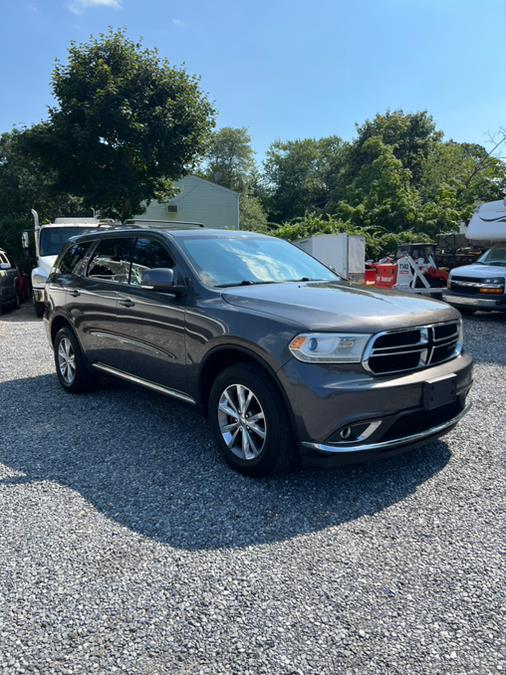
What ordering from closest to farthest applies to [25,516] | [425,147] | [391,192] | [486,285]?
[25,516] → [486,285] → [391,192] → [425,147]

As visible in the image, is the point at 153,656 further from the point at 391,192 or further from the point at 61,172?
the point at 391,192

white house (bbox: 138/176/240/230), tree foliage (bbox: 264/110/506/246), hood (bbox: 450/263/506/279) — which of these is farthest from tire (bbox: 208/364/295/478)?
white house (bbox: 138/176/240/230)

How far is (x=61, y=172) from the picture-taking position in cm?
1752

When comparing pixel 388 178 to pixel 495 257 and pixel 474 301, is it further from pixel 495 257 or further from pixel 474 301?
pixel 474 301

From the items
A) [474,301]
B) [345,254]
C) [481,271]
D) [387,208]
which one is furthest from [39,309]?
[387,208]

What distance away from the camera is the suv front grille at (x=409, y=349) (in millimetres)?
3354

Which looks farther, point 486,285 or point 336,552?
point 486,285

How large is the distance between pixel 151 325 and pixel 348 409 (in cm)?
204

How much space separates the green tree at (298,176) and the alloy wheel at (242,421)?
1899 inches

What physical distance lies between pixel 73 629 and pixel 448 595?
5.61 ft

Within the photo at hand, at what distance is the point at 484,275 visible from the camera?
11.4 m

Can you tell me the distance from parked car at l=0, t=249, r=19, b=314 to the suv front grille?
1227cm

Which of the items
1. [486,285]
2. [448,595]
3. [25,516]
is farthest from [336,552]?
[486,285]

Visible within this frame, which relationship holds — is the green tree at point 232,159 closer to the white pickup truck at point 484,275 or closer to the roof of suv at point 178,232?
the white pickup truck at point 484,275
